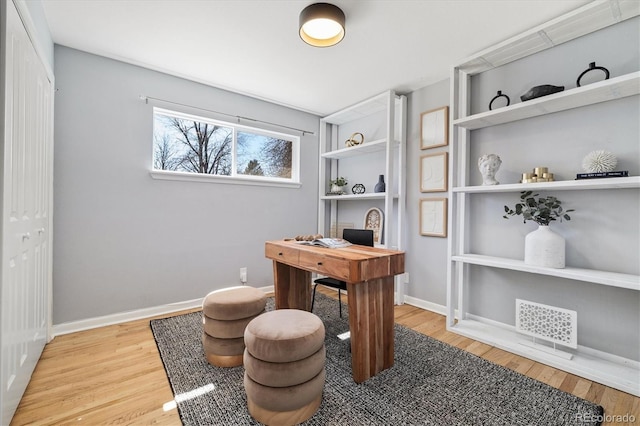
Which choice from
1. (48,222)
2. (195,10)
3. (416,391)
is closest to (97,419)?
(48,222)

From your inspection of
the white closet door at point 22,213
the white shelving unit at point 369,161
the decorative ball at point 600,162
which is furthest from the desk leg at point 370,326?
the white closet door at point 22,213

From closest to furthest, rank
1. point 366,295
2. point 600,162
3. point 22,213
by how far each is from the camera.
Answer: point 22,213, point 366,295, point 600,162

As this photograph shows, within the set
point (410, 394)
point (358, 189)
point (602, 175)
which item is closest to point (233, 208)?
point (358, 189)

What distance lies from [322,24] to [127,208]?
2.35m

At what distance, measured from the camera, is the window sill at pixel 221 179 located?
2844mm

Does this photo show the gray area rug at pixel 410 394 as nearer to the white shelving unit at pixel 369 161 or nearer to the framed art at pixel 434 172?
the white shelving unit at pixel 369 161

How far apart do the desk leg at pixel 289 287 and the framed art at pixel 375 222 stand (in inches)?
47.3

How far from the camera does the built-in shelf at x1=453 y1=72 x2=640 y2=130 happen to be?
1716mm

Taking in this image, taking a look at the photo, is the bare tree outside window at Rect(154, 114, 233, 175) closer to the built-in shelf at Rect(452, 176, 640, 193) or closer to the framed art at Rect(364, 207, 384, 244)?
the framed art at Rect(364, 207, 384, 244)

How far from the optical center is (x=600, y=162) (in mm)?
1836

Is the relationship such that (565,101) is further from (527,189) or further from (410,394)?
(410,394)

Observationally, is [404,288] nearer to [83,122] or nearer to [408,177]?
[408,177]

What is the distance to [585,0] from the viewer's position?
1.80 metres

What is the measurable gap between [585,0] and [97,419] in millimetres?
3738
